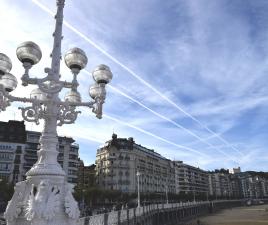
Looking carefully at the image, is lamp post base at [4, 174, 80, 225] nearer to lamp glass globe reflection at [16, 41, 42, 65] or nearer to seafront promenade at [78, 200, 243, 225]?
lamp glass globe reflection at [16, 41, 42, 65]

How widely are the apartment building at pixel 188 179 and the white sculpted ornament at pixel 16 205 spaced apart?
12921 centimetres

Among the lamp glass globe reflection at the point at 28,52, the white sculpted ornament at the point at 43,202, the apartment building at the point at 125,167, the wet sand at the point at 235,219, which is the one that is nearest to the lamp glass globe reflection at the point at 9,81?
the lamp glass globe reflection at the point at 28,52

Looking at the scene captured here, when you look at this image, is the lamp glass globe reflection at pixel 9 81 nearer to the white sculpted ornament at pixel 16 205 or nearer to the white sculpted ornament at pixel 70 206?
the white sculpted ornament at pixel 16 205

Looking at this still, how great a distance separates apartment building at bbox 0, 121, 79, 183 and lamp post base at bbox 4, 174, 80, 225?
5676cm

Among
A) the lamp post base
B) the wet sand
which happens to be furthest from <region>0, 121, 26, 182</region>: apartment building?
the lamp post base

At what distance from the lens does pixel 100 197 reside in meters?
68.5

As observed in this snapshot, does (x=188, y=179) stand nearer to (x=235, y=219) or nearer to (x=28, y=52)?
(x=235, y=219)

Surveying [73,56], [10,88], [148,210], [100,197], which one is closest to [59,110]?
[73,56]

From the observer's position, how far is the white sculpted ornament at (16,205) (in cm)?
621

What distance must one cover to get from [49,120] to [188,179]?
465 ft

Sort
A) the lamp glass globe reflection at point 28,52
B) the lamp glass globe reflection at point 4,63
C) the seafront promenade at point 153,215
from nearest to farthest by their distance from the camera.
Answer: the lamp glass globe reflection at point 28,52
the lamp glass globe reflection at point 4,63
the seafront promenade at point 153,215

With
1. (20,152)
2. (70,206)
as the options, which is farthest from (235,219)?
(70,206)

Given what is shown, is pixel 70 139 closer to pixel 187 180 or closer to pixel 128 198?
pixel 128 198

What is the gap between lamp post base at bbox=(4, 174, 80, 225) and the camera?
6043mm
